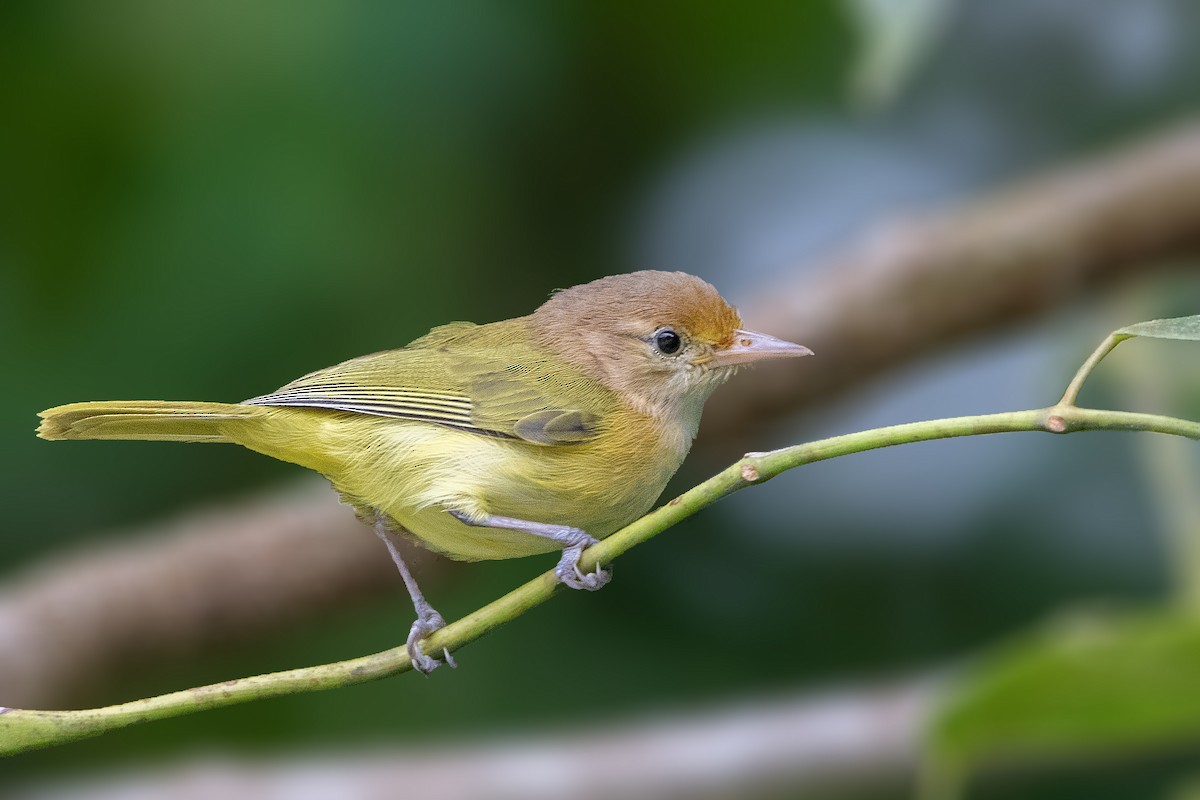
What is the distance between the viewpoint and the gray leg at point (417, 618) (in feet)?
2.59

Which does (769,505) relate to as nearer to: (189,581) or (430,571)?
(430,571)

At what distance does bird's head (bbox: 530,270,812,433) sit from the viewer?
1.11 m

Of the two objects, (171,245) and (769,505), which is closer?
(171,245)

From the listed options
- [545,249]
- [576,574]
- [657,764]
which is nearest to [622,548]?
[576,574]

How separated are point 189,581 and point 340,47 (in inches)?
46.7

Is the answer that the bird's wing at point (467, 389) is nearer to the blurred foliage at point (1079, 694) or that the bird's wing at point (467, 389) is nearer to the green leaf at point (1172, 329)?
the green leaf at point (1172, 329)

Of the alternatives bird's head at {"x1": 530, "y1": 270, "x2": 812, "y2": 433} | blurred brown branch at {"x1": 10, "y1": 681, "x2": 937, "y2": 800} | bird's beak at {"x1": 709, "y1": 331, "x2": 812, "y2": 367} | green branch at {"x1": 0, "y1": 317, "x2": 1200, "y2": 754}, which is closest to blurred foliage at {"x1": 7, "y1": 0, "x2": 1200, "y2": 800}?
blurred brown branch at {"x1": 10, "y1": 681, "x2": 937, "y2": 800}

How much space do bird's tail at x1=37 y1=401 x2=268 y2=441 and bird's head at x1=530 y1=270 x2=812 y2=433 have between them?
0.29m

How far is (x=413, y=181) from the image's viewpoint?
310cm

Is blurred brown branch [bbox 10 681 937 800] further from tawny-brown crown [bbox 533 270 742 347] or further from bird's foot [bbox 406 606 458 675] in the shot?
bird's foot [bbox 406 606 458 675]

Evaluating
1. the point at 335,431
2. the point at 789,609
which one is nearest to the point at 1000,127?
the point at 789,609

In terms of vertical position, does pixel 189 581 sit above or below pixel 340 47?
below

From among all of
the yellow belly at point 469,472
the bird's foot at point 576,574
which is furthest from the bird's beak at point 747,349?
the bird's foot at point 576,574

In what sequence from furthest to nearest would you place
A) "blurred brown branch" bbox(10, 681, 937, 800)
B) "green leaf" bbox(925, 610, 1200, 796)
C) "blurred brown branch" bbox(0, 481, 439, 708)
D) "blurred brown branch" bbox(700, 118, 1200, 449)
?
"blurred brown branch" bbox(10, 681, 937, 800), "blurred brown branch" bbox(700, 118, 1200, 449), "blurred brown branch" bbox(0, 481, 439, 708), "green leaf" bbox(925, 610, 1200, 796)
